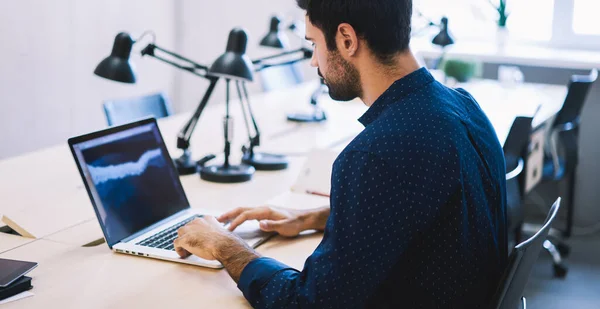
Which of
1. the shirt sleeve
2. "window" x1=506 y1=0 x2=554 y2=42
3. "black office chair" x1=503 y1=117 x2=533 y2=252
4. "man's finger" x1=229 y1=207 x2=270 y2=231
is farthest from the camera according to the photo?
"window" x1=506 y1=0 x2=554 y2=42

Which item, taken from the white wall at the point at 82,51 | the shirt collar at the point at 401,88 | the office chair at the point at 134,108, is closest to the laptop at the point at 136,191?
the shirt collar at the point at 401,88

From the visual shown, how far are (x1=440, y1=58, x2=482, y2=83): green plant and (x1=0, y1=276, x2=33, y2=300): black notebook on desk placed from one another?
3198 millimetres

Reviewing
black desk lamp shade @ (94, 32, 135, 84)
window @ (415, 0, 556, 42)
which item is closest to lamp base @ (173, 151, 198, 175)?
black desk lamp shade @ (94, 32, 135, 84)

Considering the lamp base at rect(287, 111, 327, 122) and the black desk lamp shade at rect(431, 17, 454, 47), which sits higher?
the black desk lamp shade at rect(431, 17, 454, 47)

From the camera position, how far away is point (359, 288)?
1.28m

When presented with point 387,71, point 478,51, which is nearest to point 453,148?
point 387,71

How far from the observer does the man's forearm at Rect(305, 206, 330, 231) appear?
1.88m

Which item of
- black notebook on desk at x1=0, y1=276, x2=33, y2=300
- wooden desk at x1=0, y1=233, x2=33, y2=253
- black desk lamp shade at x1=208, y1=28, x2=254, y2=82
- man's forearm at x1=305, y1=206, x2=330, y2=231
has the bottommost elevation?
man's forearm at x1=305, y1=206, x2=330, y2=231

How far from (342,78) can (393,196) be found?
345 millimetres

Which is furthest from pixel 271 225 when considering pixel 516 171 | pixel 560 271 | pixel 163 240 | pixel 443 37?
pixel 560 271

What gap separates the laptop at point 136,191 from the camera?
1.70 meters

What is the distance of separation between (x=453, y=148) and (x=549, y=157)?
110 inches

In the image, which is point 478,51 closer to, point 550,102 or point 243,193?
point 550,102

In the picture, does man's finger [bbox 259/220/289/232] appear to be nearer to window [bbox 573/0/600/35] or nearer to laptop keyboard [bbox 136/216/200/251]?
laptop keyboard [bbox 136/216/200/251]
